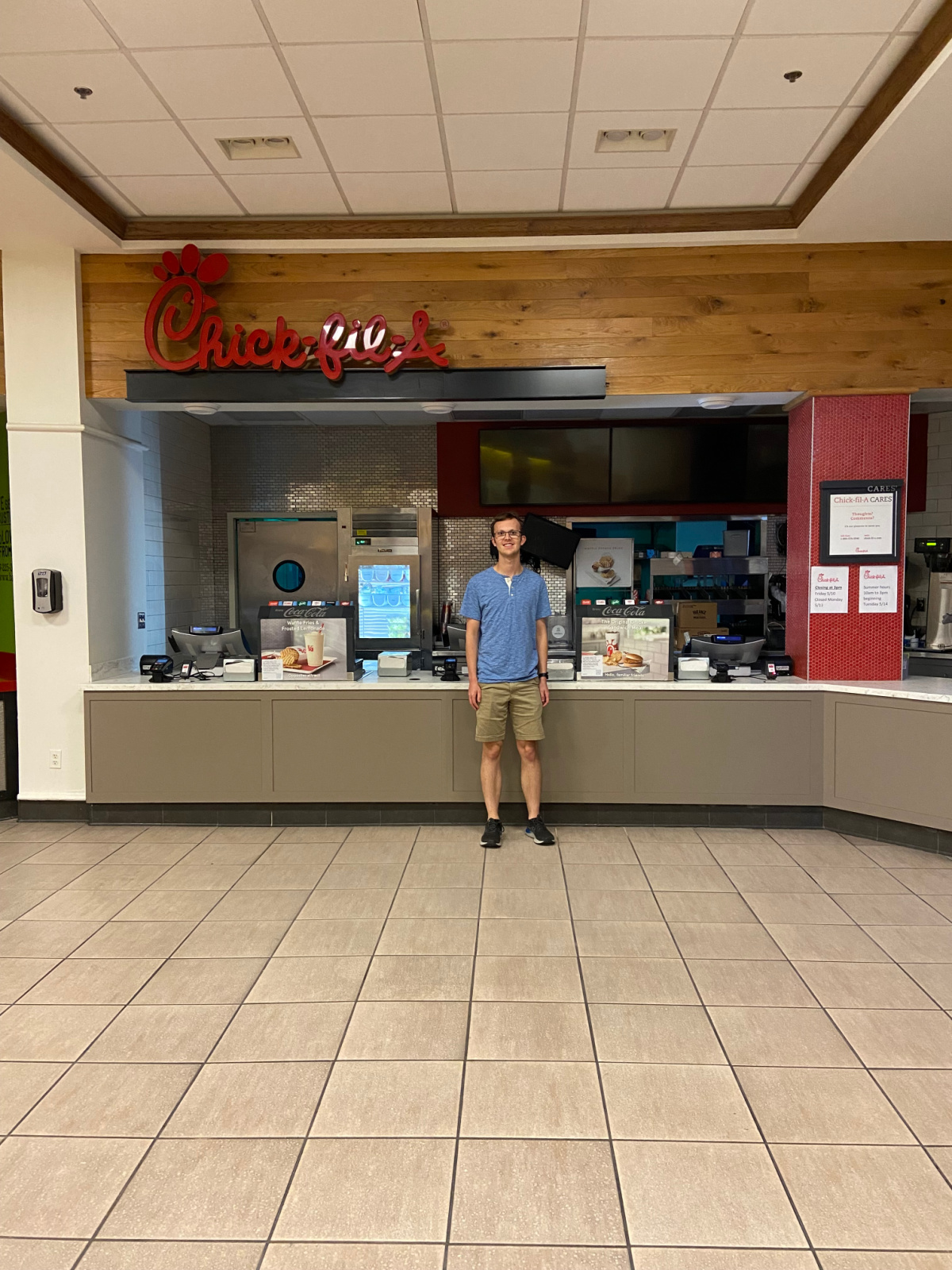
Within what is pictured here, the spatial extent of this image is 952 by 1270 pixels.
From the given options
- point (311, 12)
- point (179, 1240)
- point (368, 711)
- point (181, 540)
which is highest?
point (311, 12)

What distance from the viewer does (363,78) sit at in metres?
3.69

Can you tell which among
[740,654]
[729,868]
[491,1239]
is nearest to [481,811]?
[729,868]

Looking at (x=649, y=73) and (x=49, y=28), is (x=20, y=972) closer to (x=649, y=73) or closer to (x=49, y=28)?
(x=49, y=28)

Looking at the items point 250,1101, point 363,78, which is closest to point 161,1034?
point 250,1101

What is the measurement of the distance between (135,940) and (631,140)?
4346 millimetres

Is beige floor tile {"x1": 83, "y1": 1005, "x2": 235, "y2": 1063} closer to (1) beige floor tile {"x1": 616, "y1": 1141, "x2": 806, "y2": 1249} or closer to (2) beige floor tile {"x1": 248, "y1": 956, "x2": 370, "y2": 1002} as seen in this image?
(2) beige floor tile {"x1": 248, "y1": 956, "x2": 370, "y2": 1002}

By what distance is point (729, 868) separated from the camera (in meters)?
4.53

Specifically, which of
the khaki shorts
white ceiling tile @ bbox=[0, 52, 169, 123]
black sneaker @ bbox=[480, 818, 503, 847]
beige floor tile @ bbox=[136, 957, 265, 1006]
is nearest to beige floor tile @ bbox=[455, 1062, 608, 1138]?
beige floor tile @ bbox=[136, 957, 265, 1006]

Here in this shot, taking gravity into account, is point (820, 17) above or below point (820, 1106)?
above

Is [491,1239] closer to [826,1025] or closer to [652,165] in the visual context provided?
[826,1025]

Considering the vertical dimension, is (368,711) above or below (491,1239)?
above

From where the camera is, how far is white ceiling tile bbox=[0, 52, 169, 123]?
11.7ft

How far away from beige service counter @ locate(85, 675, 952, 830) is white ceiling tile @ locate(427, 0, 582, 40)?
10.7 feet

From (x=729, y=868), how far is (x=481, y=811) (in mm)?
1552
